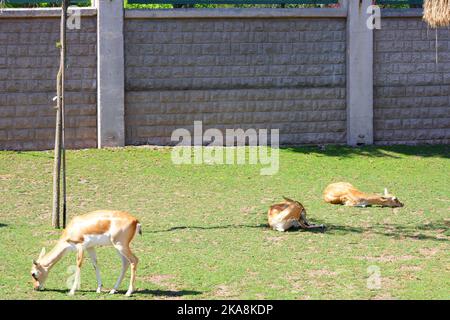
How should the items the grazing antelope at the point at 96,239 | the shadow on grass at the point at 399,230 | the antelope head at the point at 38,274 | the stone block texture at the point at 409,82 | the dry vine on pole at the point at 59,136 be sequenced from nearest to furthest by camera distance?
the grazing antelope at the point at 96,239 → the antelope head at the point at 38,274 → the shadow on grass at the point at 399,230 → the dry vine on pole at the point at 59,136 → the stone block texture at the point at 409,82

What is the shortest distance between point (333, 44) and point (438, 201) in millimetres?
5823

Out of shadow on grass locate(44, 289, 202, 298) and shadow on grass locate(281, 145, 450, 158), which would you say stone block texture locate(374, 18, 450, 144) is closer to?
shadow on grass locate(281, 145, 450, 158)

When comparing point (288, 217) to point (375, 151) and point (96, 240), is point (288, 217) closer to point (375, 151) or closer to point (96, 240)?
point (96, 240)

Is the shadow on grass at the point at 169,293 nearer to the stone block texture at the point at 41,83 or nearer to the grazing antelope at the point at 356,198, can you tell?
the grazing antelope at the point at 356,198

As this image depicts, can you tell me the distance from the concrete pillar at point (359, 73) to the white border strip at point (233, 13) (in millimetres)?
327

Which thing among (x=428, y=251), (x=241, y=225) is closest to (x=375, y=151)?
(x=241, y=225)

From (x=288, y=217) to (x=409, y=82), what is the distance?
845 centimetres

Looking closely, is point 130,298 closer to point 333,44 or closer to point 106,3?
point 106,3

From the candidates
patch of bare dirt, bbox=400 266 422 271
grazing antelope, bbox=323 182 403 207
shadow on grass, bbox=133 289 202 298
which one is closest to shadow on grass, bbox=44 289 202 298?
shadow on grass, bbox=133 289 202 298

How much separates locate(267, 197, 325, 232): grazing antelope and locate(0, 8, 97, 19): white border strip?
7338 mm

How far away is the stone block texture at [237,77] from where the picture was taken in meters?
19.8

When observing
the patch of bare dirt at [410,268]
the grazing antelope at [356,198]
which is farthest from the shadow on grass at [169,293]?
the grazing antelope at [356,198]

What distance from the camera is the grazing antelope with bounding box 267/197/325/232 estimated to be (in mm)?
13531

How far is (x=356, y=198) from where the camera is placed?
15.4 metres
